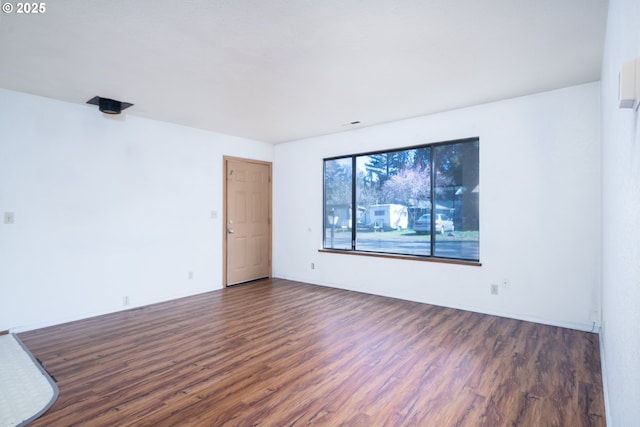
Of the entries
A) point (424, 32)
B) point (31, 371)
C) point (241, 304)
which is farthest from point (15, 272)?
point (424, 32)

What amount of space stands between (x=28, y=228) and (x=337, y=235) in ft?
13.6

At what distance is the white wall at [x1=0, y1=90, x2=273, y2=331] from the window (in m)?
2.15

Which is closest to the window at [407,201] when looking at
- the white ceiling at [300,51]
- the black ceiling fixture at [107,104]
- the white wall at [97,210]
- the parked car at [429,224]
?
the parked car at [429,224]

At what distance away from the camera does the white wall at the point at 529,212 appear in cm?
346

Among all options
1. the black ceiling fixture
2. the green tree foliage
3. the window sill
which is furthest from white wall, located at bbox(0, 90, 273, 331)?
the window sill

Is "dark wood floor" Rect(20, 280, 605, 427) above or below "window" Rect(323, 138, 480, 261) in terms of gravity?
below

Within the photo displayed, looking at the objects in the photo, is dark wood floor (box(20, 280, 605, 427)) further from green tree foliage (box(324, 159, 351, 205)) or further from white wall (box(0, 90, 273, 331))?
green tree foliage (box(324, 159, 351, 205))

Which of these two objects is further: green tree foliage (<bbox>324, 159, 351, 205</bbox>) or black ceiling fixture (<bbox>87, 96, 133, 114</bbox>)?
green tree foliage (<bbox>324, 159, 351, 205</bbox>)

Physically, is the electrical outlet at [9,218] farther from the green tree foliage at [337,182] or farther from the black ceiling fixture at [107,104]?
the green tree foliage at [337,182]

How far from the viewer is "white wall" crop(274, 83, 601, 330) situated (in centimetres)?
346

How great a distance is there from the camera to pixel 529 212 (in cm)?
378

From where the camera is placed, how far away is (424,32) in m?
2.44

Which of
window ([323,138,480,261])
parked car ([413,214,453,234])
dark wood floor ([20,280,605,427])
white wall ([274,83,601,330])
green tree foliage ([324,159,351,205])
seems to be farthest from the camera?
green tree foliage ([324,159,351,205])

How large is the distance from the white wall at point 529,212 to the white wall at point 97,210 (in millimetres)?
3006
